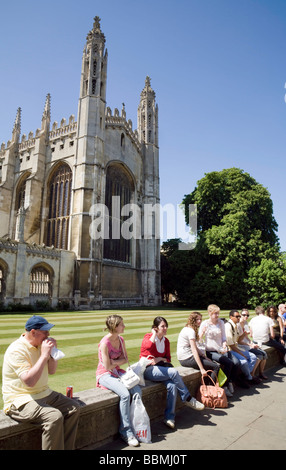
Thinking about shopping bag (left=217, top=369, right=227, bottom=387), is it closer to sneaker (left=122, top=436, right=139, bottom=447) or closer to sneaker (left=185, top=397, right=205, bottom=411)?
sneaker (left=185, top=397, right=205, bottom=411)

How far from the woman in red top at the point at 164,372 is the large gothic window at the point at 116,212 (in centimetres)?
2429

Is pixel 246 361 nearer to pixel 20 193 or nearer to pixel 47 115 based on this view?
pixel 20 193

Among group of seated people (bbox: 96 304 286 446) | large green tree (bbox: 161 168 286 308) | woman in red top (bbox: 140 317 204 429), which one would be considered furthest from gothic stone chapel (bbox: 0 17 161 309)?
woman in red top (bbox: 140 317 204 429)

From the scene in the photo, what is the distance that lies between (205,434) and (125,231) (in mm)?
28116

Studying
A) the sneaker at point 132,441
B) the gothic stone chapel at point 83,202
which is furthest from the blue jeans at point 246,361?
the gothic stone chapel at point 83,202

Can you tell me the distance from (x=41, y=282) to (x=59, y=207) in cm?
856

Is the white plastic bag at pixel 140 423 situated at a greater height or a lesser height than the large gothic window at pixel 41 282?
lesser

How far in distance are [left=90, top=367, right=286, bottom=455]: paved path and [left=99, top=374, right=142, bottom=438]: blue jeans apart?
0.44ft

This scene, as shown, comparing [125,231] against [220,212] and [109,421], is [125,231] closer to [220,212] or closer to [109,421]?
[220,212]

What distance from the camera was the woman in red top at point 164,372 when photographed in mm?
3715

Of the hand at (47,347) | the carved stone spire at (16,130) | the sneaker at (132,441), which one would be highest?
the carved stone spire at (16,130)

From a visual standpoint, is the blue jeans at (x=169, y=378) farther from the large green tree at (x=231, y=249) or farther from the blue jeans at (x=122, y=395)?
the large green tree at (x=231, y=249)

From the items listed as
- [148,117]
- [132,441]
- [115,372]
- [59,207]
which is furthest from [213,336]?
[148,117]

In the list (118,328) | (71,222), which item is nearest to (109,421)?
(118,328)
